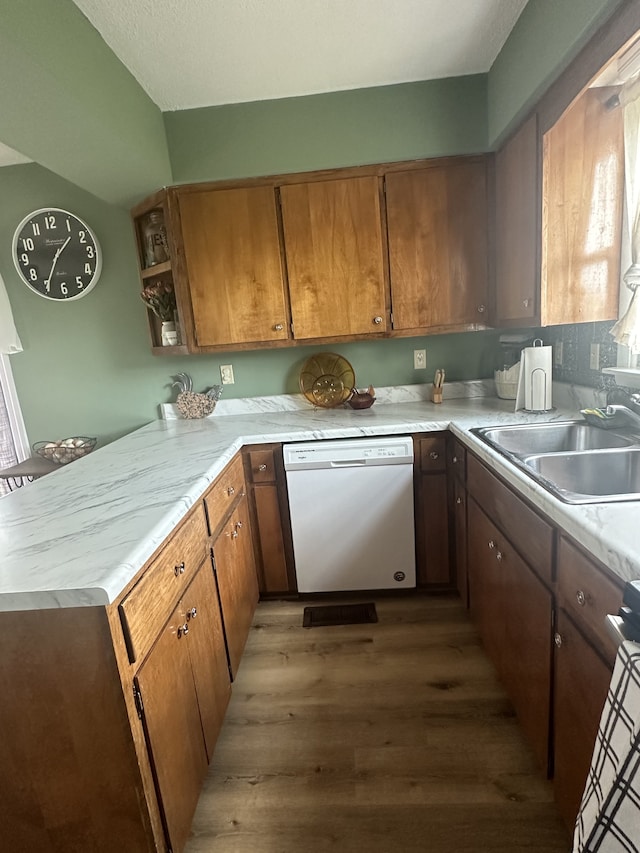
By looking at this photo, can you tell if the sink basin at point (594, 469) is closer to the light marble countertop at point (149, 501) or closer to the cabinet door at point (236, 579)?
the light marble countertop at point (149, 501)

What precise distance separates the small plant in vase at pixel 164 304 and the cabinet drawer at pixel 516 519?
67.9 inches

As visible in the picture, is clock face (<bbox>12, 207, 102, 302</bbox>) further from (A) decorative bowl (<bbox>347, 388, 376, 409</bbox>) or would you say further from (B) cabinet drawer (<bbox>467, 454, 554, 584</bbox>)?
(B) cabinet drawer (<bbox>467, 454, 554, 584</bbox>)

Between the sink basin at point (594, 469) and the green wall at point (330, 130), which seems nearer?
the sink basin at point (594, 469)

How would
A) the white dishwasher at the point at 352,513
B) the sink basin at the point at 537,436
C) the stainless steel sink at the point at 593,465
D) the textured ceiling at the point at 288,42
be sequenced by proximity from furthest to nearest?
the white dishwasher at the point at 352,513
the sink basin at the point at 537,436
the textured ceiling at the point at 288,42
the stainless steel sink at the point at 593,465

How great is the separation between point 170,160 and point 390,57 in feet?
3.70

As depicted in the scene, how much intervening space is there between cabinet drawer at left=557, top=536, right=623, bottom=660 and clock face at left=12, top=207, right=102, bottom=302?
270 cm

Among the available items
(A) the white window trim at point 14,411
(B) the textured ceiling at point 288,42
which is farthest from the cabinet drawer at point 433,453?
(A) the white window trim at point 14,411

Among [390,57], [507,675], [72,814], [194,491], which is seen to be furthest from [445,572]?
[390,57]

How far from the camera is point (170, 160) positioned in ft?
7.35

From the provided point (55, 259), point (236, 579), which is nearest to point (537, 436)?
point (236, 579)

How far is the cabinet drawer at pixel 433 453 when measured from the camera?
212 centimetres

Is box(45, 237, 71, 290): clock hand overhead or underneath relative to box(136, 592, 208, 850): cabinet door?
overhead

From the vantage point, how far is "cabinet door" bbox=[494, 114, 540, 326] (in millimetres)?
1834

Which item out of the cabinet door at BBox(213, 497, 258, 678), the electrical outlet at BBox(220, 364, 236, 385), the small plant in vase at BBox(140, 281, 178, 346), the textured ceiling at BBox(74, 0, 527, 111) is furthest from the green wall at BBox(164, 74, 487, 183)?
the cabinet door at BBox(213, 497, 258, 678)
